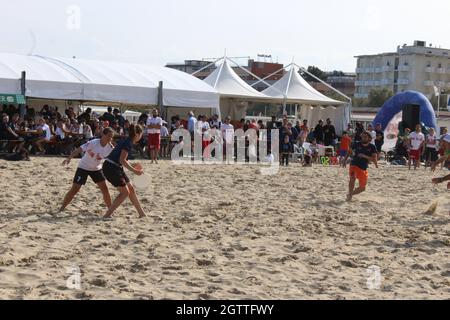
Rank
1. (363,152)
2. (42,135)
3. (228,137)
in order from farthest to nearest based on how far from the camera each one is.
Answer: (228,137), (42,135), (363,152)

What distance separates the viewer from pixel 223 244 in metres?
8.05

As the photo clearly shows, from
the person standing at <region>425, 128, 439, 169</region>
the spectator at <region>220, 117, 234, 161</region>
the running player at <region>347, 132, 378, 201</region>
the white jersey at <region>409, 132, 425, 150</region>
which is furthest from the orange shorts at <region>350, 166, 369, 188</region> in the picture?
the person standing at <region>425, 128, 439, 169</region>

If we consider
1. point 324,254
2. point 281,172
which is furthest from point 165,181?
point 324,254

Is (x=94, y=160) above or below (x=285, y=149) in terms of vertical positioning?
above

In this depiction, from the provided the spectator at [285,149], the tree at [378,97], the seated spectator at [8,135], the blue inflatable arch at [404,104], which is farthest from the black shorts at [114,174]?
the tree at [378,97]

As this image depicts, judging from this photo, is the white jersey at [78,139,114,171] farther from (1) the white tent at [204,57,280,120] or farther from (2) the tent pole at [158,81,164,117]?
(1) the white tent at [204,57,280,120]

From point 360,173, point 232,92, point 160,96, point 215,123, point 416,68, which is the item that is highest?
point 416,68

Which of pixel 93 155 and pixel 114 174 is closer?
pixel 114 174

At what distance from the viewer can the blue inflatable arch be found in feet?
101

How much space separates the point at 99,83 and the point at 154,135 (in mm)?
3491

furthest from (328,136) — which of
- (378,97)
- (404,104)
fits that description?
(378,97)

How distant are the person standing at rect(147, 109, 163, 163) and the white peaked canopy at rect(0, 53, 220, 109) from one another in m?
2.51

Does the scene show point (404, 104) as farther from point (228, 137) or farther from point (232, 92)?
point (228, 137)

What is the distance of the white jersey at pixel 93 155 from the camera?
9844 millimetres
